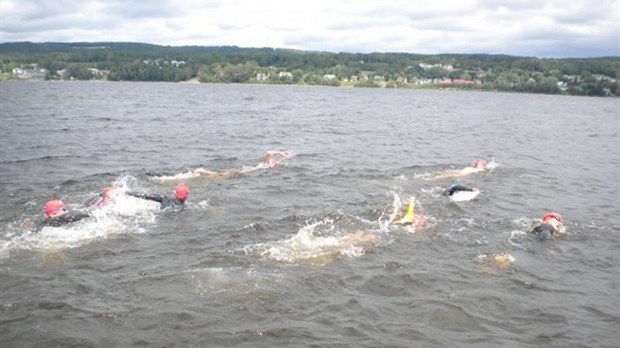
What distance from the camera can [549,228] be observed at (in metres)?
18.9

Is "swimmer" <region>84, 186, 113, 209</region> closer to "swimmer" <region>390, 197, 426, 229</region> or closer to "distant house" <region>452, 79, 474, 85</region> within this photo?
"swimmer" <region>390, 197, 426, 229</region>

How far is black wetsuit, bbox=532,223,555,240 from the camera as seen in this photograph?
736 inches

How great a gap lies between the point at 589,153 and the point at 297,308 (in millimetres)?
40976

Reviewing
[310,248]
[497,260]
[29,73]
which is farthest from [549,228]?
[29,73]

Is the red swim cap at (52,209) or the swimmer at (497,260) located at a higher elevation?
the red swim cap at (52,209)

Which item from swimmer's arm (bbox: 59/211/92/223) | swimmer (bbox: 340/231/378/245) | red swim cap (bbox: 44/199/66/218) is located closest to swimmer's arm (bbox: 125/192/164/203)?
swimmer's arm (bbox: 59/211/92/223)

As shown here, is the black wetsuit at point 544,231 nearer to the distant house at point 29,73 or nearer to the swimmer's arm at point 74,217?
the swimmer's arm at point 74,217

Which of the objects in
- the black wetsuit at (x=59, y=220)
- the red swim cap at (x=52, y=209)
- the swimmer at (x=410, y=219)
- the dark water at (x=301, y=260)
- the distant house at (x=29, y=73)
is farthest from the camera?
the distant house at (x=29, y=73)

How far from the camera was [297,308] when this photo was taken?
41.7 ft

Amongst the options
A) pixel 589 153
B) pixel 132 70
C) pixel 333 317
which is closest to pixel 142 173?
pixel 333 317

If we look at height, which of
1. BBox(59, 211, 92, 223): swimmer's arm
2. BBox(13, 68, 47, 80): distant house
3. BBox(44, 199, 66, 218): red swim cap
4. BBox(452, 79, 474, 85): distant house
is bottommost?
BBox(13, 68, 47, 80): distant house

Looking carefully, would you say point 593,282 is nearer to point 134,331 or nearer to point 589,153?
point 134,331

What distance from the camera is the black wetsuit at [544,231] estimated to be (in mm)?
18703

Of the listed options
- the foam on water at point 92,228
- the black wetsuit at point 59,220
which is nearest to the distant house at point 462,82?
the foam on water at point 92,228
